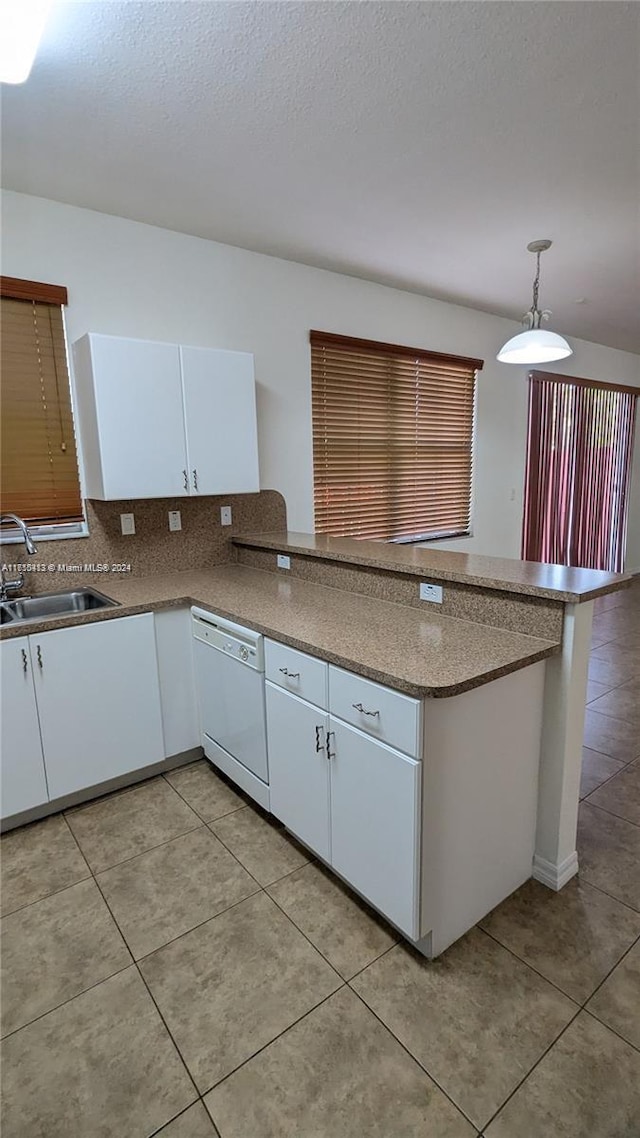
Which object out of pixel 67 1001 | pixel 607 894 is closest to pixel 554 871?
pixel 607 894

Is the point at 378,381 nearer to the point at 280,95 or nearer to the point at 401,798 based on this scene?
the point at 280,95

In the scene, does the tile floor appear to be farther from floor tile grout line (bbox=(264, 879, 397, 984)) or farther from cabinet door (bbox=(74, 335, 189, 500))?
cabinet door (bbox=(74, 335, 189, 500))

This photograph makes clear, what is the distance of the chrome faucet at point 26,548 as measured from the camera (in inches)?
92.9

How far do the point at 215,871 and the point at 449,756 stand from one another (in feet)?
3.48

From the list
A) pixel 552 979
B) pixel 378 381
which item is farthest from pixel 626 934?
pixel 378 381

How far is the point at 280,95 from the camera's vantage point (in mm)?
1761

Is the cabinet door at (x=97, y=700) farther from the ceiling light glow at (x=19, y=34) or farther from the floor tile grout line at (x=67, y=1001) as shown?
the ceiling light glow at (x=19, y=34)

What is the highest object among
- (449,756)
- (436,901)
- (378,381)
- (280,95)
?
(280,95)

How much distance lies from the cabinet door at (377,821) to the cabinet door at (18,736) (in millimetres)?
1265

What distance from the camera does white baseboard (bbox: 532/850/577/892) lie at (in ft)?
5.98

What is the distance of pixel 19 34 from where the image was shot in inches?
56.4

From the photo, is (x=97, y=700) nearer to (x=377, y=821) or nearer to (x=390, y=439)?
(x=377, y=821)

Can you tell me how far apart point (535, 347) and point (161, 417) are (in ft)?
6.47

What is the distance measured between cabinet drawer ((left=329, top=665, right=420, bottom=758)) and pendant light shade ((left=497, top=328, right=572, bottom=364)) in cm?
219
